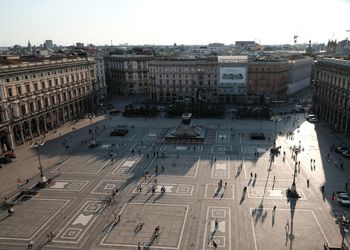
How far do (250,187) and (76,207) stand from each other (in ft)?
75.7

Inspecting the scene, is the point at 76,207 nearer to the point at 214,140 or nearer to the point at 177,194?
the point at 177,194

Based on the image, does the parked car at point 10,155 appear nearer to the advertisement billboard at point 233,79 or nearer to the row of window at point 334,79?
the advertisement billboard at point 233,79

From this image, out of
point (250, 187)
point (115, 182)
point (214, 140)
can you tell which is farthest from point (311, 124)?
point (115, 182)

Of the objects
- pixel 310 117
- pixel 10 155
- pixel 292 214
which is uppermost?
pixel 10 155

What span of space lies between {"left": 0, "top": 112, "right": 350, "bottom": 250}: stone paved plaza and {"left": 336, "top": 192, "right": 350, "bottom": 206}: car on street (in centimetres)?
117

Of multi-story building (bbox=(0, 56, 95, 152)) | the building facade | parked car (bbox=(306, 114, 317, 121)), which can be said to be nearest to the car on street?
parked car (bbox=(306, 114, 317, 121))

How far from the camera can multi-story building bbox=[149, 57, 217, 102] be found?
104625mm

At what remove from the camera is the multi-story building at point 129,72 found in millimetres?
121938

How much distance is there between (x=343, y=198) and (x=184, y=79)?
71942 millimetres

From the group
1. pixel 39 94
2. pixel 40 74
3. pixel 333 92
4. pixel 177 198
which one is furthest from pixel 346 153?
pixel 40 74

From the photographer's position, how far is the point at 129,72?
12344 centimetres

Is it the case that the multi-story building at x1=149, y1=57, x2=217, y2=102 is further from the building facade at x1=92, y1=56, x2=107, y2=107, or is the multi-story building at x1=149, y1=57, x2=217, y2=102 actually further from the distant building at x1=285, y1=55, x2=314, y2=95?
the distant building at x1=285, y1=55, x2=314, y2=95

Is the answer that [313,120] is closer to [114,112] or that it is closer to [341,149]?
[341,149]

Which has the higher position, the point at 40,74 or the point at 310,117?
the point at 40,74
